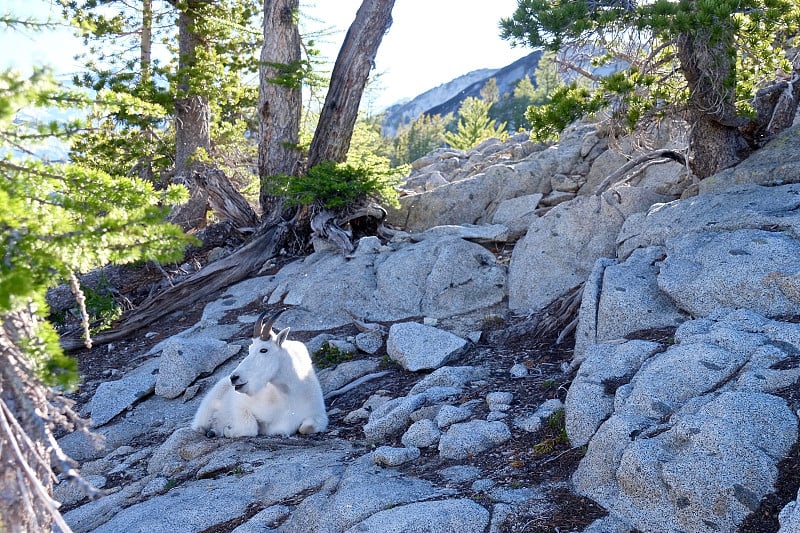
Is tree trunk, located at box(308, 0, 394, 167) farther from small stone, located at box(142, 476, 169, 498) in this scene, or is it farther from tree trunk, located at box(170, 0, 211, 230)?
small stone, located at box(142, 476, 169, 498)

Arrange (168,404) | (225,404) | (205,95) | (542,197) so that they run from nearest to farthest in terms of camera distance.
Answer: (225,404)
(168,404)
(542,197)
(205,95)

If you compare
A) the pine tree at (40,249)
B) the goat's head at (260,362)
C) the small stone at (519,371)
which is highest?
the pine tree at (40,249)

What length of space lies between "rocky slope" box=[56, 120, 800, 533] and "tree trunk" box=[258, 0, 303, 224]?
2.66m

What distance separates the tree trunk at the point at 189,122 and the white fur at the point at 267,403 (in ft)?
29.1

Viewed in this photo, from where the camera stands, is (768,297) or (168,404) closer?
(768,297)

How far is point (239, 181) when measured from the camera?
18.3 meters

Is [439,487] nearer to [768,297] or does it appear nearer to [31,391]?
[31,391]

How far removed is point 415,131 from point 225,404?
54636 millimetres

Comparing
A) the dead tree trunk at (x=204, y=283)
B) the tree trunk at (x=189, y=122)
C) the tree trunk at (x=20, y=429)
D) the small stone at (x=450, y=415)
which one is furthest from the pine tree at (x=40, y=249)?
the tree trunk at (x=189, y=122)

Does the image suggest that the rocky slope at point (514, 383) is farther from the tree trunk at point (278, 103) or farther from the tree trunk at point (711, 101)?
the tree trunk at point (278, 103)

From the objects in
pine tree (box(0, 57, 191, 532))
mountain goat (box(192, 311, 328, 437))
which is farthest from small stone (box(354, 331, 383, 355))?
pine tree (box(0, 57, 191, 532))

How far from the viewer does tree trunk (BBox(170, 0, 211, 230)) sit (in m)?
16.2

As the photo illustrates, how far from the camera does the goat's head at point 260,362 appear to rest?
7512 millimetres

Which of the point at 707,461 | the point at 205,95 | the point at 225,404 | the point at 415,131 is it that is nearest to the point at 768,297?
the point at 707,461
